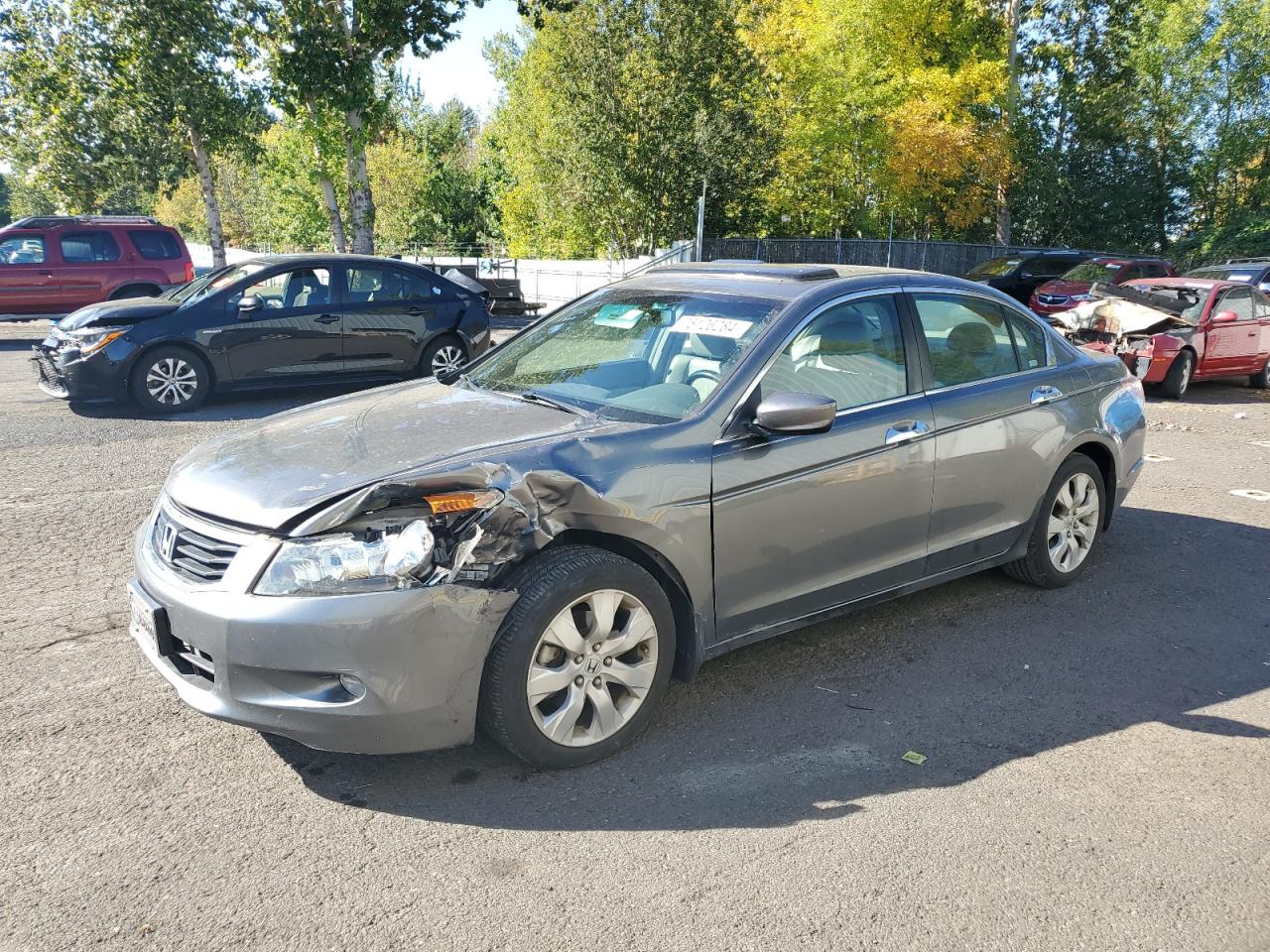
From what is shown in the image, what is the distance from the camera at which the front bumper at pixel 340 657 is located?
9.96ft

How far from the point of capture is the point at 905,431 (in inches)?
171

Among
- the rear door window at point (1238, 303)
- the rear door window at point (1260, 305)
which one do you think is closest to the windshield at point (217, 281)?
the rear door window at point (1238, 303)

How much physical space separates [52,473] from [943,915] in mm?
7084

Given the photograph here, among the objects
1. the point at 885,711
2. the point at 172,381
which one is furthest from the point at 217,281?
the point at 885,711

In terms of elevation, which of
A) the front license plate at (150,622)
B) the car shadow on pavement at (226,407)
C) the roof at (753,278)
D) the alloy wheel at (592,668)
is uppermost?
the roof at (753,278)

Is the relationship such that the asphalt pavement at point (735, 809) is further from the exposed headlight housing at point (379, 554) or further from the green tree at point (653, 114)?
the green tree at point (653, 114)

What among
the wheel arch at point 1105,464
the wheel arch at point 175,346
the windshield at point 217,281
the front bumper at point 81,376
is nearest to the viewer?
the wheel arch at point 1105,464

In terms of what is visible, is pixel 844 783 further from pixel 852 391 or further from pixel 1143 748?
pixel 852 391

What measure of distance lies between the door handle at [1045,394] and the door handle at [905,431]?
907 mm

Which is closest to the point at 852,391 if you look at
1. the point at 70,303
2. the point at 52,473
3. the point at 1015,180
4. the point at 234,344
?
the point at 52,473

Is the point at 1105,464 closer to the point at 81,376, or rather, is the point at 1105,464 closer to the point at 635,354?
the point at 635,354

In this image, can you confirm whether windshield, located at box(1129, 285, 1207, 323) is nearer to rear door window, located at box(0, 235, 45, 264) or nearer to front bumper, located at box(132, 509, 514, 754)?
front bumper, located at box(132, 509, 514, 754)

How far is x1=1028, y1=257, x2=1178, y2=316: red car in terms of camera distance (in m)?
15.9

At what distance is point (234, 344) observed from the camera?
34.0 feet
